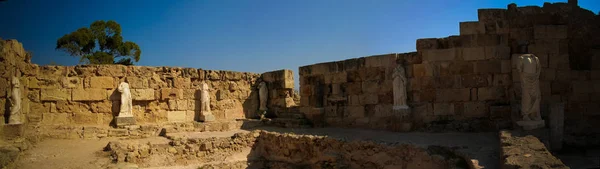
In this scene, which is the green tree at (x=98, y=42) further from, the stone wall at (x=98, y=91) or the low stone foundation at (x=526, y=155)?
the low stone foundation at (x=526, y=155)

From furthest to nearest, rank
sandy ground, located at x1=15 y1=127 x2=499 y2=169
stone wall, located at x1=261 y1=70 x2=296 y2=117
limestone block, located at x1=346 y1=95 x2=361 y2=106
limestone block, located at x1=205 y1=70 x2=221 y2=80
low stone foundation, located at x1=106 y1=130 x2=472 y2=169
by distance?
stone wall, located at x1=261 y1=70 x2=296 y2=117 → limestone block, located at x1=205 y1=70 x2=221 y2=80 → limestone block, located at x1=346 y1=95 x2=361 y2=106 → low stone foundation, located at x1=106 y1=130 x2=472 y2=169 → sandy ground, located at x1=15 y1=127 x2=499 y2=169

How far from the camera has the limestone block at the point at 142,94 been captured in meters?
12.0

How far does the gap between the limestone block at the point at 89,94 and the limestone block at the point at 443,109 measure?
9264 millimetres

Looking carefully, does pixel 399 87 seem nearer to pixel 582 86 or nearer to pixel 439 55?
pixel 439 55

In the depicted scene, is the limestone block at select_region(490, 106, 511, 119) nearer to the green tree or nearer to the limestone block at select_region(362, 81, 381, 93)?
the limestone block at select_region(362, 81, 381, 93)

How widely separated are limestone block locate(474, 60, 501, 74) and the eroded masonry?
0.03 metres

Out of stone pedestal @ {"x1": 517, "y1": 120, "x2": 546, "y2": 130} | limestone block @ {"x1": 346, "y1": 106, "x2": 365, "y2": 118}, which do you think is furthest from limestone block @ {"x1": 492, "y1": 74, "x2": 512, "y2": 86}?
limestone block @ {"x1": 346, "y1": 106, "x2": 365, "y2": 118}

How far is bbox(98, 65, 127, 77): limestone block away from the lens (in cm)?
1162

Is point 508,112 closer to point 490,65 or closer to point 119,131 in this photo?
point 490,65

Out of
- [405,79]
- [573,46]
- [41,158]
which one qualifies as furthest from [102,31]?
[573,46]

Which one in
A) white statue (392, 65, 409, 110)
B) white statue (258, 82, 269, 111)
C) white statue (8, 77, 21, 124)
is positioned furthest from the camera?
white statue (258, 82, 269, 111)

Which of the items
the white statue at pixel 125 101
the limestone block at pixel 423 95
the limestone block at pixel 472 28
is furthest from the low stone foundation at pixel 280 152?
the limestone block at pixel 472 28

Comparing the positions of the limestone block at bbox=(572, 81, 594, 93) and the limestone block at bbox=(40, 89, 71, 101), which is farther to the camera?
the limestone block at bbox=(40, 89, 71, 101)

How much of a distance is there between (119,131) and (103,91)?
1.34 metres
